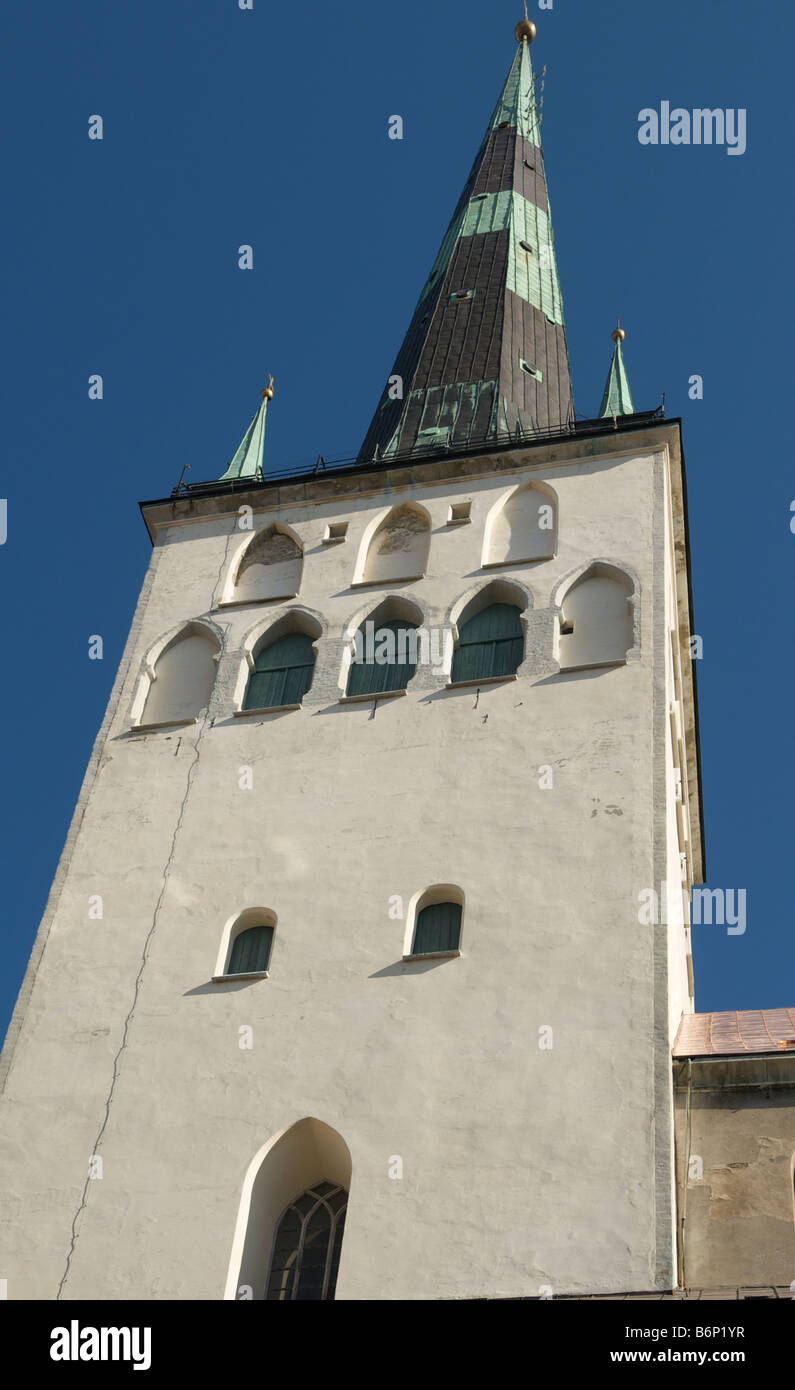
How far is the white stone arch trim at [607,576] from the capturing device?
21.9 metres

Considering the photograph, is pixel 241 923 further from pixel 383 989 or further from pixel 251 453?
pixel 251 453

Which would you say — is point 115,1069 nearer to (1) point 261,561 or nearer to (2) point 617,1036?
(2) point 617,1036

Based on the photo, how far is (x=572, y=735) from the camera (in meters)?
20.2

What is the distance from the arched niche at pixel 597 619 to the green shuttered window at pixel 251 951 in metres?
4.79

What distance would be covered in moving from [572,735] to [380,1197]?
6012 millimetres

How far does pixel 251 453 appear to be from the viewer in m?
28.1

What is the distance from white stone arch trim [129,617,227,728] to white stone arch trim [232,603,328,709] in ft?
1.17

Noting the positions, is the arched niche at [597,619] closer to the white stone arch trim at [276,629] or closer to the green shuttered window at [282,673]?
the white stone arch trim at [276,629]

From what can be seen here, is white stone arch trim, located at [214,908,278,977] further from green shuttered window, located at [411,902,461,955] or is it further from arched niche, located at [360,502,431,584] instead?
arched niche, located at [360,502,431,584]

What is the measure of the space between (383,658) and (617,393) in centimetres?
707

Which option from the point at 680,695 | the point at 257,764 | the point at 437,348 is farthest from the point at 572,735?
the point at 437,348

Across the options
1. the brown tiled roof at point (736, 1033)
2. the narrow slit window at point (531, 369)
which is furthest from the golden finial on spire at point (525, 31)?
the brown tiled roof at point (736, 1033)

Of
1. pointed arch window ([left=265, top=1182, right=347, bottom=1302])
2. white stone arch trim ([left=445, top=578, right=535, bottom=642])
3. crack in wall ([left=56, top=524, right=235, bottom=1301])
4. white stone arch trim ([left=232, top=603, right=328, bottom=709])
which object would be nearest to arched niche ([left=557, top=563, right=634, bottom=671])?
white stone arch trim ([left=445, top=578, right=535, bottom=642])

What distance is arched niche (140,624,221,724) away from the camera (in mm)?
22578
